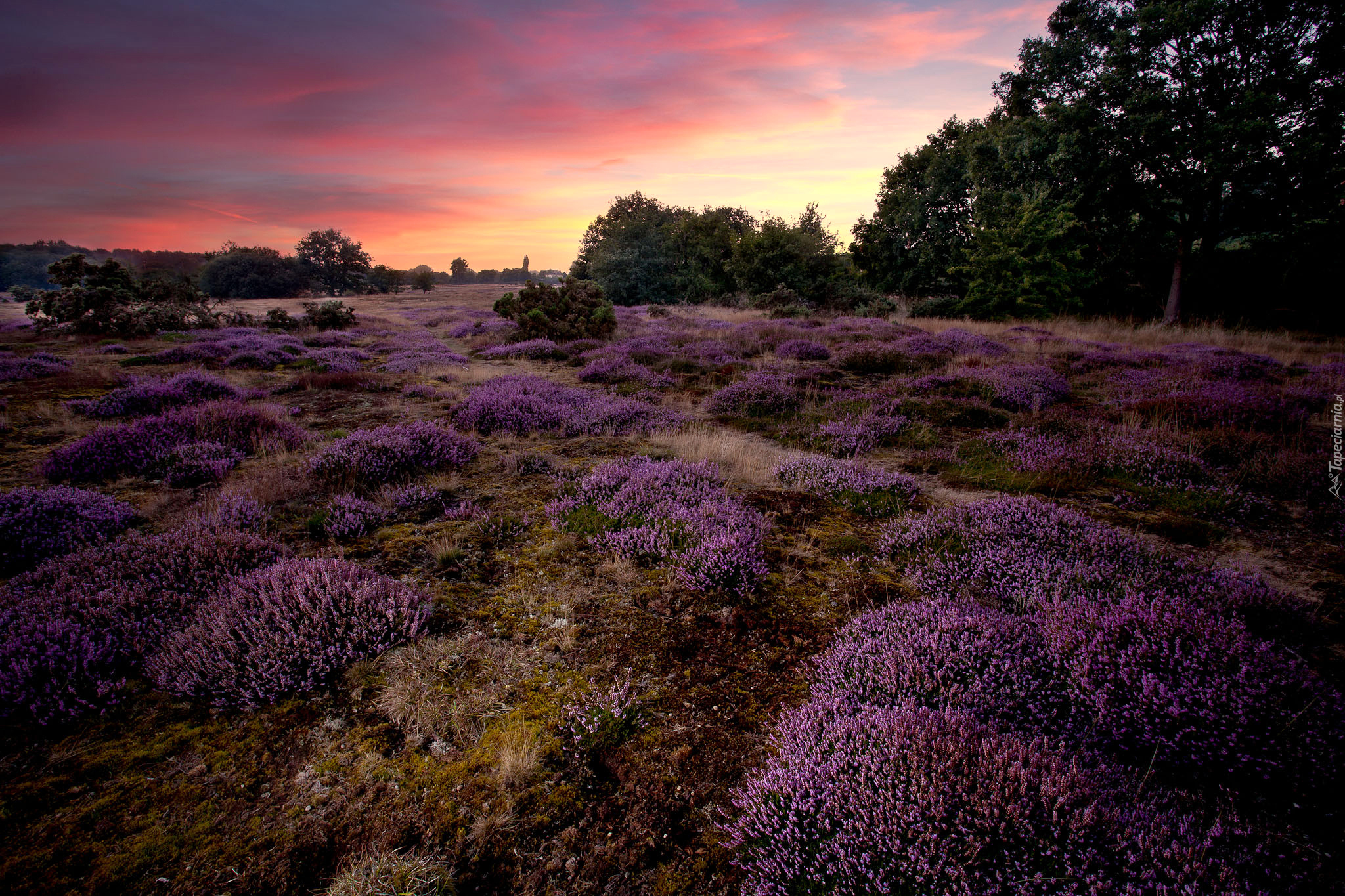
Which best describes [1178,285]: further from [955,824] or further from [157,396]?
[157,396]

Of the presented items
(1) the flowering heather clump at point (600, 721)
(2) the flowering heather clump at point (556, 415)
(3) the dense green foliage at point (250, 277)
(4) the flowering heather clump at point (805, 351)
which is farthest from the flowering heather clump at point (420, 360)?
(3) the dense green foliage at point (250, 277)

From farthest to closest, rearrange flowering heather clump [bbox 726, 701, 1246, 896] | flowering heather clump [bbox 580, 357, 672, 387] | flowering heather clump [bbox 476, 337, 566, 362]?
flowering heather clump [bbox 476, 337, 566, 362] < flowering heather clump [bbox 580, 357, 672, 387] < flowering heather clump [bbox 726, 701, 1246, 896]

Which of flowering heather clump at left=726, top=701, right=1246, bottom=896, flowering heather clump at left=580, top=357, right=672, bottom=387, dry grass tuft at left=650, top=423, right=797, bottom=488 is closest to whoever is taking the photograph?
flowering heather clump at left=726, top=701, right=1246, bottom=896

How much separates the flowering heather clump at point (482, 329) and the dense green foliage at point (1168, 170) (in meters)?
23.1

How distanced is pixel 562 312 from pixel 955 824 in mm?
20241

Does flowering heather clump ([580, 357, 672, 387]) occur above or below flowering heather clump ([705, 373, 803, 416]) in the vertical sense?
above

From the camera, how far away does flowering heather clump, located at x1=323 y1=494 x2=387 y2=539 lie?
4770mm

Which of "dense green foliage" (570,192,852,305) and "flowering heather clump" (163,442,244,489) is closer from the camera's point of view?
"flowering heather clump" (163,442,244,489)

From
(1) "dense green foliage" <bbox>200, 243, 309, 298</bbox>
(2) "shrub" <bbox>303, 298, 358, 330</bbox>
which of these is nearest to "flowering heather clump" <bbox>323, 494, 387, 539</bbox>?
(2) "shrub" <bbox>303, 298, 358, 330</bbox>

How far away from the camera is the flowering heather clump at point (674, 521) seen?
4145mm

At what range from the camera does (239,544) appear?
13.4 feet

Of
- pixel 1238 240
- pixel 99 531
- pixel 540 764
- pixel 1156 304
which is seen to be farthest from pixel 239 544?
pixel 1238 240

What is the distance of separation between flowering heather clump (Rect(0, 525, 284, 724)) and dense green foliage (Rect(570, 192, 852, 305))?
30.9 m

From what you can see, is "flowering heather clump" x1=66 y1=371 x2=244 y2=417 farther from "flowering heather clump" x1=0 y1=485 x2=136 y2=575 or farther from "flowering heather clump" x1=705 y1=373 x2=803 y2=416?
"flowering heather clump" x1=705 y1=373 x2=803 y2=416
